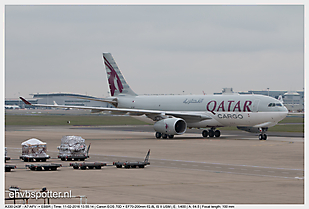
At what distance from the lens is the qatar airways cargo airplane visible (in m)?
45.7

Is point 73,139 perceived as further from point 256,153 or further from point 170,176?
point 256,153

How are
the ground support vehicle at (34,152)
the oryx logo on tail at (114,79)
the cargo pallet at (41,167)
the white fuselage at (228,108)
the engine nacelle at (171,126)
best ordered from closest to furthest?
the cargo pallet at (41,167) → the ground support vehicle at (34,152) → the white fuselage at (228,108) → the engine nacelle at (171,126) → the oryx logo on tail at (114,79)

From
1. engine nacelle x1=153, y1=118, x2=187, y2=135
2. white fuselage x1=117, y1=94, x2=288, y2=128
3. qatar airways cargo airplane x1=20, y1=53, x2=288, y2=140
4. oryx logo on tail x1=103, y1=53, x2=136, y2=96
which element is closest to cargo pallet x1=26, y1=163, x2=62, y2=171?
qatar airways cargo airplane x1=20, y1=53, x2=288, y2=140

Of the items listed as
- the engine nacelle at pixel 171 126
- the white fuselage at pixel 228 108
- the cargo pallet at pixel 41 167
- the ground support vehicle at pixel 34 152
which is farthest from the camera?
the engine nacelle at pixel 171 126

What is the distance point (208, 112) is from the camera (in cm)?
4922

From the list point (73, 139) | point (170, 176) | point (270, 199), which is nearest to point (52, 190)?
point (170, 176)

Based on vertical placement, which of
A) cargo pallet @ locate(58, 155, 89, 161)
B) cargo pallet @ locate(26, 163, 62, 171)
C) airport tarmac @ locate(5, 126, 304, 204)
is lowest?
airport tarmac @ locate(5, 126, 304, 204)

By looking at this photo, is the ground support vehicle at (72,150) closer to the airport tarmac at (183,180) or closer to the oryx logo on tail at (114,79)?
the airport tarmac at (183,180)

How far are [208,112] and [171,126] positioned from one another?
485 centimetres

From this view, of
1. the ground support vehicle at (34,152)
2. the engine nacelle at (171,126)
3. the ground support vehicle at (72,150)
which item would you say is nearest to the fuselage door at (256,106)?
the engine nacelle at (171,126)

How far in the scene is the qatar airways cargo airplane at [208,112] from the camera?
45688 mm

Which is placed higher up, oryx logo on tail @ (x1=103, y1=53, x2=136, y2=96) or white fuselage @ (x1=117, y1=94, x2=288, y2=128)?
oryx logo on tail @ (x1=103, y1=53, x2=136, y2=96)

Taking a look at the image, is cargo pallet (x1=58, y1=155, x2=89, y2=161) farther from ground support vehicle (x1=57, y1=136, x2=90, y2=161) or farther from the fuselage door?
the fuselage door

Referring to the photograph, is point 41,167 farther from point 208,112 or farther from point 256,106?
point 208,112
